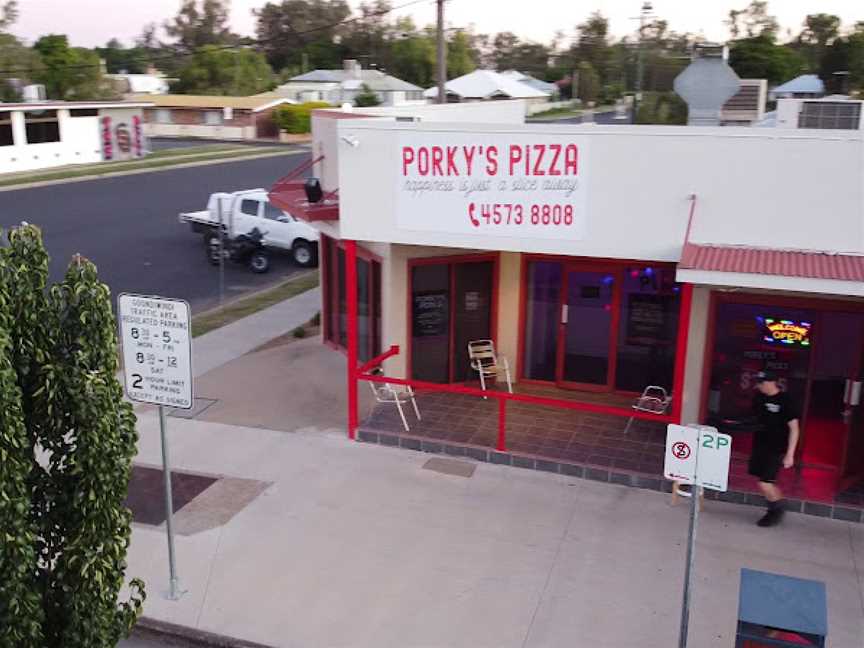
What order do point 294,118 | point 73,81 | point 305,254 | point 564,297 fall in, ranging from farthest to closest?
1. point 294,118
2. point 73,81
3. point 305,254
4. point 564,297

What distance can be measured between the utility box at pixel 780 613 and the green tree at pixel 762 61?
66597 millimetres

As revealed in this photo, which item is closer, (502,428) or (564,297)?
(502,428)

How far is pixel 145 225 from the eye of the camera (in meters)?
29.5

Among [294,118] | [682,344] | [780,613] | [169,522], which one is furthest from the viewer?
[294,118]

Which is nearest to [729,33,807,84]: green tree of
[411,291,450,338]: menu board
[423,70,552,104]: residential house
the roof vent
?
[423,70,552,104]: residential house

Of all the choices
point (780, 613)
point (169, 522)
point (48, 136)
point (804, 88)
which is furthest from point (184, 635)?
point (804, 88)

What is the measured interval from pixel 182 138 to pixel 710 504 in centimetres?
6503

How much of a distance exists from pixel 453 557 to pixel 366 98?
6304 centimetres

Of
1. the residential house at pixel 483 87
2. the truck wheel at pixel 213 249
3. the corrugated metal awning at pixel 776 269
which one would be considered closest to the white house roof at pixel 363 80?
the residential house at pixel 483 87

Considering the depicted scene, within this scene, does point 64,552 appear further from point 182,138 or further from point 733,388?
point 182,138

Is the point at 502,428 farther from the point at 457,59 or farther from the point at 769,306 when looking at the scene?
the point at 457,59

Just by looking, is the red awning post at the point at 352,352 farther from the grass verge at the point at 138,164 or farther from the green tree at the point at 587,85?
the green tree at the point at 587,85

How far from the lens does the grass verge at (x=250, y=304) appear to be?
17.3 metres

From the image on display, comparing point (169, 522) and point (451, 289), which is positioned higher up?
point (451, 289)
